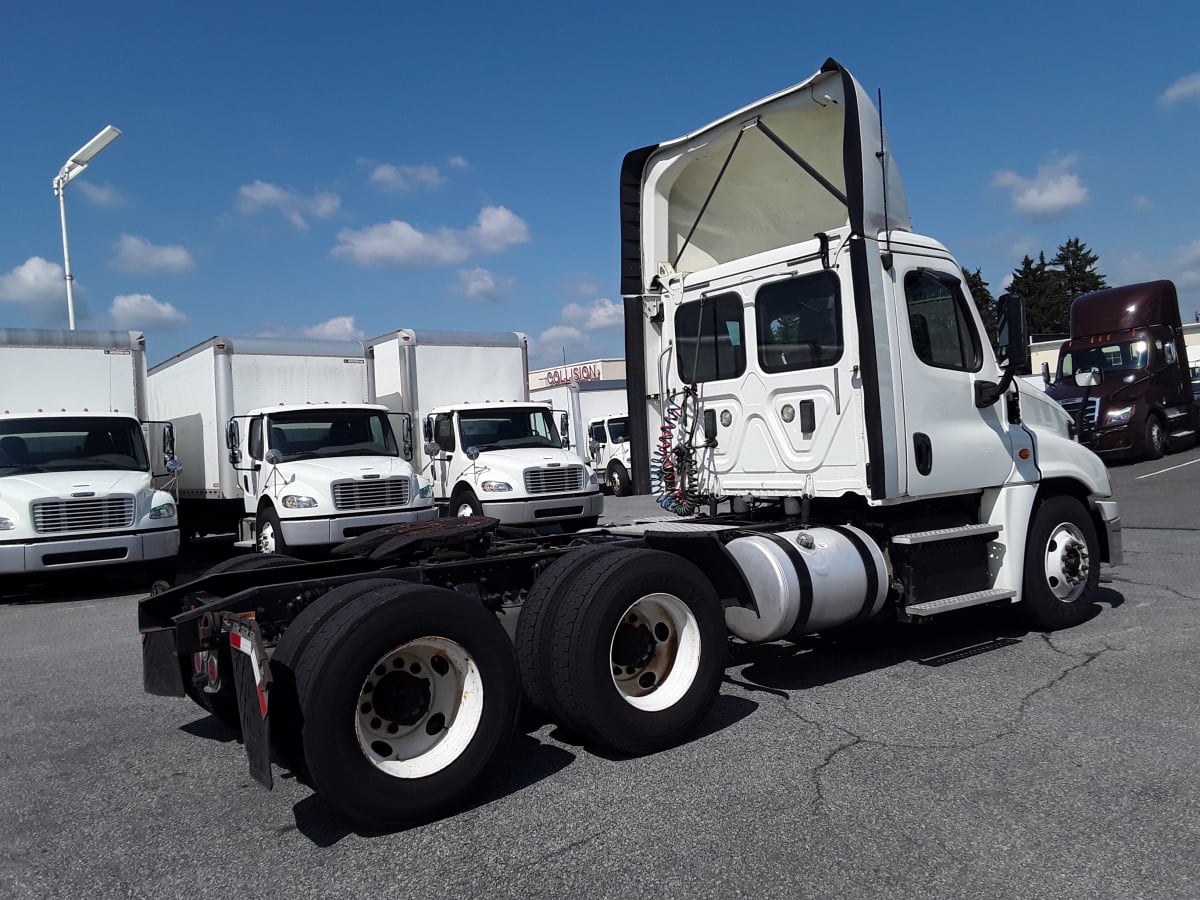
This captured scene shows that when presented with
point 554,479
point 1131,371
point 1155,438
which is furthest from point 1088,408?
point 554,479

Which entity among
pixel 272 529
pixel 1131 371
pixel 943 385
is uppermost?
pixel 1131 371

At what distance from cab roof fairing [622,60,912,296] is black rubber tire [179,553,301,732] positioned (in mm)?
3551

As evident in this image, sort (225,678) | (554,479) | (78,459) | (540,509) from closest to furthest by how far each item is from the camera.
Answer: (225,678) → (78,459) → (540,509) → (554,479)

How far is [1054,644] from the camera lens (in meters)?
6.55

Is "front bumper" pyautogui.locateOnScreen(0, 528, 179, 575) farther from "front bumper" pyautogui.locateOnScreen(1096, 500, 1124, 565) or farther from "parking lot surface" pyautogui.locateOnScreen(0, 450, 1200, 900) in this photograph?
"front bumper" pyautogui.locateOnScreen(1096, 500, 1124, 565)

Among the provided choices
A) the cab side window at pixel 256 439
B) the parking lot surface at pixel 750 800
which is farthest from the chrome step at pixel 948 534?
the cab side window at pixel 256 439

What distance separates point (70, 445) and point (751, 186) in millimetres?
9171

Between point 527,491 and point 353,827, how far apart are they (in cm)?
1041

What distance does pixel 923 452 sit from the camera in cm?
623

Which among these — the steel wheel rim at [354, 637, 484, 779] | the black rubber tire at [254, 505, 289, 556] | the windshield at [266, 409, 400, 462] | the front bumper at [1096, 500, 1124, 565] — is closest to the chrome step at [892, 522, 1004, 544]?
the front bumper at [1096, 500, 1124, 565]

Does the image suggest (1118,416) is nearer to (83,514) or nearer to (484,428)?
(484,428)

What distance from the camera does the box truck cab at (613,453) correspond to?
2516cm

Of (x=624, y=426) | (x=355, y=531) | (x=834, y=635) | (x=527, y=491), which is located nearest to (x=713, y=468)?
(x=834, y=635)

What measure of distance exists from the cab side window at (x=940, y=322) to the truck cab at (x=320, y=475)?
780 centimetres
